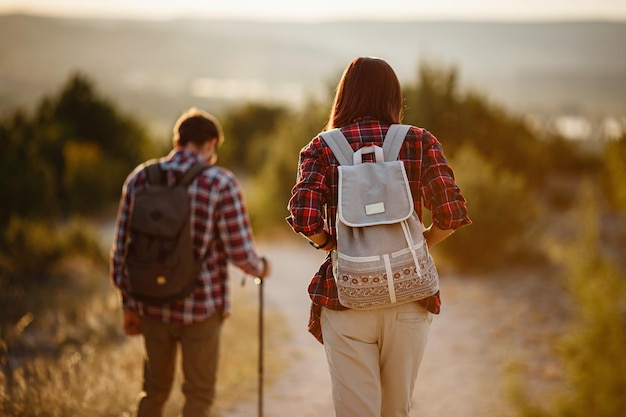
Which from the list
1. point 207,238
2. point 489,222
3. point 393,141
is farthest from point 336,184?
point 489,222

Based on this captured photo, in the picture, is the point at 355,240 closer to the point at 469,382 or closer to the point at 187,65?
the point at 469,382

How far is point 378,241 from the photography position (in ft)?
7.50

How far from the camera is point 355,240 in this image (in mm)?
2305

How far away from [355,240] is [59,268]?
7.88m

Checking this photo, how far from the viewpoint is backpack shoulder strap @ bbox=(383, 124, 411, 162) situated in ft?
7.81

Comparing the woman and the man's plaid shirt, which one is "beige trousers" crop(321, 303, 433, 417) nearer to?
the woman

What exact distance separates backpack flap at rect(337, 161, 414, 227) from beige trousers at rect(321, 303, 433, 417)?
1.15ft

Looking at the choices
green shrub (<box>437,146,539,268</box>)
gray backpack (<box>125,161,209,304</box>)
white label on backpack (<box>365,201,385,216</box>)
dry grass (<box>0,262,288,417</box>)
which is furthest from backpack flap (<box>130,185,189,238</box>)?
green shrub (<box>437,146,539,268</box>)

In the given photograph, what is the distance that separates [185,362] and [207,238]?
63 centimetres

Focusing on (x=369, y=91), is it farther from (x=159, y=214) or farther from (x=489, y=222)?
(x=489, y=222)

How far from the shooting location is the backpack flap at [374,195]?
2295 mm

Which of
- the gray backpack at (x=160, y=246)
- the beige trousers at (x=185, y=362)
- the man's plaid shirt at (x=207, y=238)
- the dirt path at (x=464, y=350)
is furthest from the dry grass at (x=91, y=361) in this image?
the gray backpack at (x=160, y=246)

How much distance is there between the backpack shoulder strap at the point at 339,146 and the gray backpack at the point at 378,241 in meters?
0.06

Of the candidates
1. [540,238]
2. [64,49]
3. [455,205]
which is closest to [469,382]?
[455,205]
